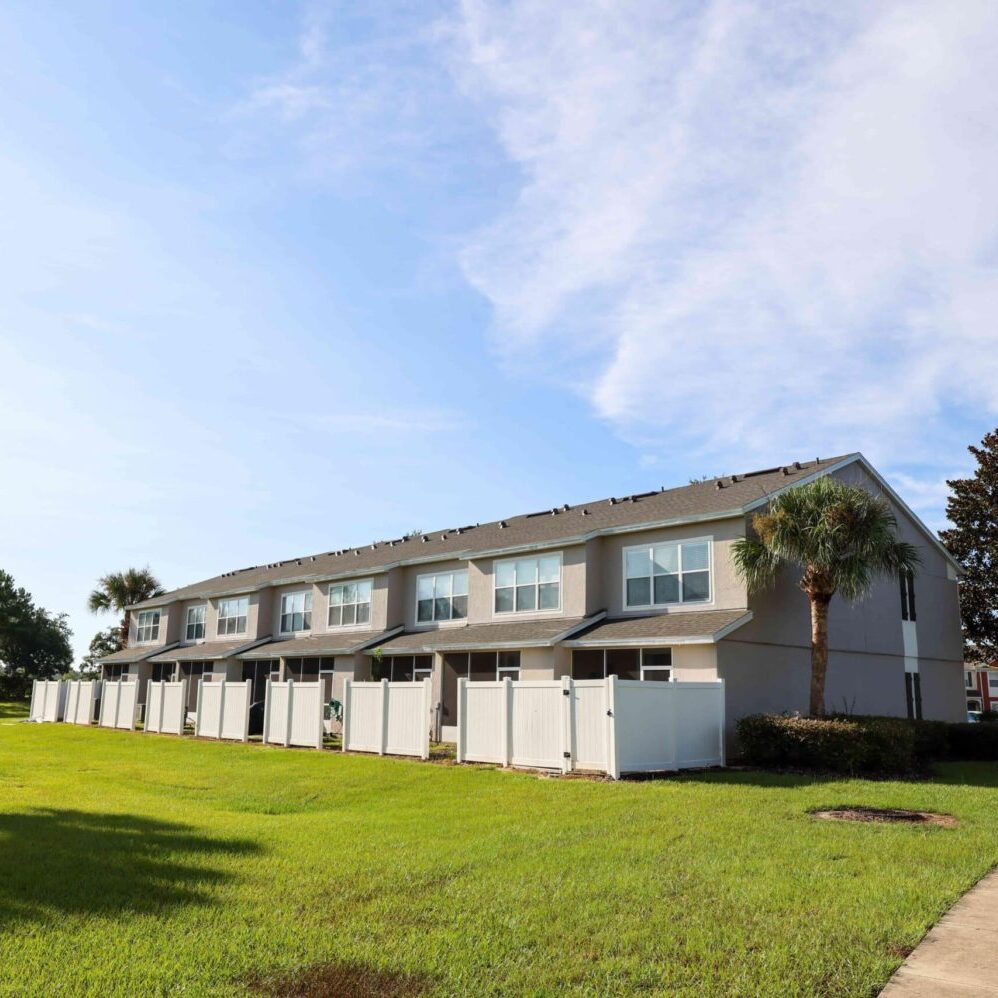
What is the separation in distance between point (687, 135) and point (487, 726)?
1185 centimetres

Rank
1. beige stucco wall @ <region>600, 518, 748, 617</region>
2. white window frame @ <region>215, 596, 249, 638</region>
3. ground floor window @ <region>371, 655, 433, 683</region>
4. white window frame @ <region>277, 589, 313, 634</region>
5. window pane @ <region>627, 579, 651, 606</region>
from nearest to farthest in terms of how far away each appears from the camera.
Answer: beige stucco wall @ <region>600, 518, 748, 617</region>
window pane @ <region>627, 579, 651, 606</region>
ground floor window @ <region>371, 655, 433, 683</region>
white window frame @ <region>277, 589, 313, 634</region>
white window frame @ <region>215, 596, 249, 638</region>

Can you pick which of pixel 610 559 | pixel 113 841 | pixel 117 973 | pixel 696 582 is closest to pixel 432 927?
pixel 117 973

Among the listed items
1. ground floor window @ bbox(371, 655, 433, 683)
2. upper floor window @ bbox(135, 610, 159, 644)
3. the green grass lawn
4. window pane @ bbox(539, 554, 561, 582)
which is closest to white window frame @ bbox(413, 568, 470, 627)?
ground floor window @ bbox(371, 655, 433, 683)

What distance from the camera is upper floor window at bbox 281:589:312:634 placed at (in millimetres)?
36969

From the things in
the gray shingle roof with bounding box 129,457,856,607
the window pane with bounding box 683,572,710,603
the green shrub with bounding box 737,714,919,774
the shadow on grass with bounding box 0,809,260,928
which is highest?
the gray shingle roof with bounding box 129,457,856,607

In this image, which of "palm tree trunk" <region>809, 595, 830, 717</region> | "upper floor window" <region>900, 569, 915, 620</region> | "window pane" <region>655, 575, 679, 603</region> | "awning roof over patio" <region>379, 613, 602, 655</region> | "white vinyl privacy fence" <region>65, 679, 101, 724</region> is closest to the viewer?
"palm tree trunk" <region>809, 595, 830, 717</region>

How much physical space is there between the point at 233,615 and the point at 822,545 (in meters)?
28.2

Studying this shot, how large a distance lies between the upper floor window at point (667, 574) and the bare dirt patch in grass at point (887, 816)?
10381 mm

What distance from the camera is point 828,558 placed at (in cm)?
2069

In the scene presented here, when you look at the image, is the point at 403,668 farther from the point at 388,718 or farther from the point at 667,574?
the point at 667,574

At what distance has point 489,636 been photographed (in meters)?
26.3

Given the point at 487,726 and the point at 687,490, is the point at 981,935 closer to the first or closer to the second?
the point at 487,726

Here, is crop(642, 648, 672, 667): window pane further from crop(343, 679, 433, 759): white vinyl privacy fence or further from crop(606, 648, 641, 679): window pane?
crop(343, 679, 433, 759): white vinyl privacy fence

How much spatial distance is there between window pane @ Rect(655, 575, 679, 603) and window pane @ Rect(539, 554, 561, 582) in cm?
319
